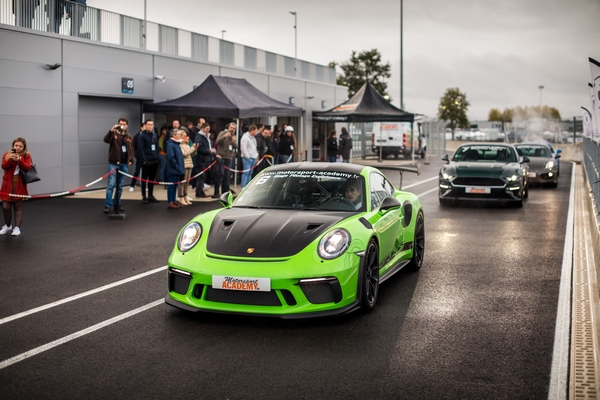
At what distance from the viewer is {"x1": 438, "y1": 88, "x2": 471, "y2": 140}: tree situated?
8762cm

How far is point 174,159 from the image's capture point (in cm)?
1577

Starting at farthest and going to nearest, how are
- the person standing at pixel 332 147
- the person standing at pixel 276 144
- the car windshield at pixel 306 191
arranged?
the person standing at pixel 332 147 → the person standing at pixel 276 144 → the car windshield at pixel 306 191

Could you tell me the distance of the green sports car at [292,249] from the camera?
580 cm

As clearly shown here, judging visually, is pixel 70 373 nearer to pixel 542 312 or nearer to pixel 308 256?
pixel 308 256

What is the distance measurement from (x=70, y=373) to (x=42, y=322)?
1.52 m

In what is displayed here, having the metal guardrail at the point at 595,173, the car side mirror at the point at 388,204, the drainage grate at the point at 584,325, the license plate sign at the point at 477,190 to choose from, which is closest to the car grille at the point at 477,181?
the license plate sign at the point at 477,190

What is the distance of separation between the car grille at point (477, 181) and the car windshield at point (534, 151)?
26.0 ft

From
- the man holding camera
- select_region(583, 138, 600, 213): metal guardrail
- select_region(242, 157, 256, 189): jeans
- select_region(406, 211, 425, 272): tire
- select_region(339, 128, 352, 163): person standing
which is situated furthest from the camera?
select_region(339, 128, 352, 163): person standing

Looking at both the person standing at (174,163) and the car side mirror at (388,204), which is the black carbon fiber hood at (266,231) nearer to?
the car side mirror at (388,204)

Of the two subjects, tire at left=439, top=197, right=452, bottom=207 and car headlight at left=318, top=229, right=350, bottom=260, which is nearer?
car headlight at left=318, top=229, right=350, bottom=260

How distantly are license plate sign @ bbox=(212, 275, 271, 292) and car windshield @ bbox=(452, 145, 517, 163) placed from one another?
12.7 metres

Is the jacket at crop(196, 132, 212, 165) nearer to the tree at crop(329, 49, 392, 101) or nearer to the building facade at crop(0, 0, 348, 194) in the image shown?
the building facade at crop(0, 0, 348, 194)

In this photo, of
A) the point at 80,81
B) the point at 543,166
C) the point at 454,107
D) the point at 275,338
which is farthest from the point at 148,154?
the point at 454,107

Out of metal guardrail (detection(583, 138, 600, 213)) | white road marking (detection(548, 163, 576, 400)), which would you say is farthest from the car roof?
metal guardrail (detection(583, 138, 600, 213))
